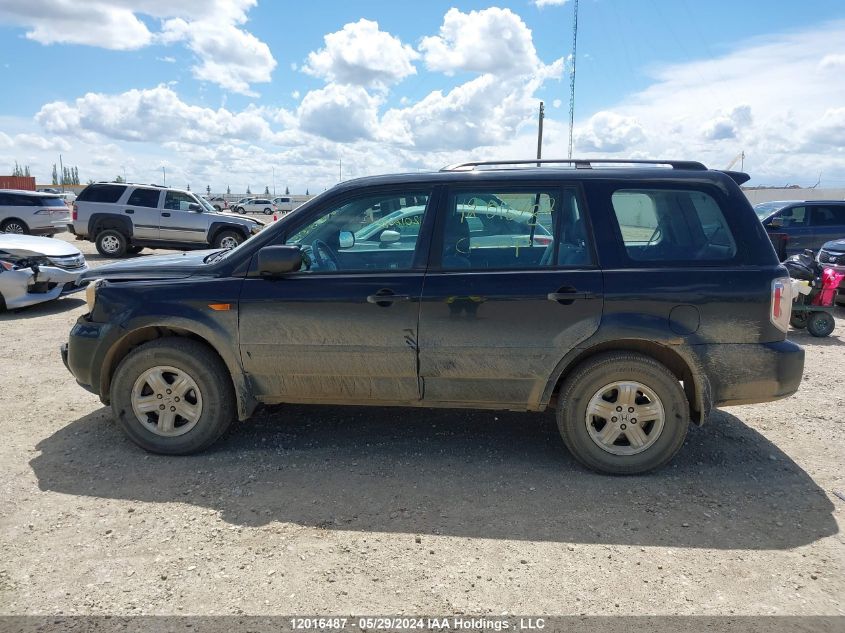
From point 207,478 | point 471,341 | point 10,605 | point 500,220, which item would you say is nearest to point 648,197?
point 500,220

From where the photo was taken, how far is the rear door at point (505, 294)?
385cm

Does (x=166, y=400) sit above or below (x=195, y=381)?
below

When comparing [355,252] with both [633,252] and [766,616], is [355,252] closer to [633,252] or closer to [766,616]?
[633,252]

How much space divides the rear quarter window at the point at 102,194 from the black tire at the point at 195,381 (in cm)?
1385

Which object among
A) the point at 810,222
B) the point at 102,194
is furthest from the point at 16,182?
the point at 810,222

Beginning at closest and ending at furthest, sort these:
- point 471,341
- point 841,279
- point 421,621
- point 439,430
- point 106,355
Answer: point 421,621 → point 471,341 → point 106,355 → point 439,430 → point 841,279

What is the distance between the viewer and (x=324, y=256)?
4113mm

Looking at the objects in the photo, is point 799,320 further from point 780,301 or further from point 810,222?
point 810,222

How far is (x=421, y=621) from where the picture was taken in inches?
104

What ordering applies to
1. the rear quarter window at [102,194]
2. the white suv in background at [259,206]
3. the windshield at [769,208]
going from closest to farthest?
the windshield at [769,208] → the rear quarter window at [102,194] → the white suv in background at [259,206]

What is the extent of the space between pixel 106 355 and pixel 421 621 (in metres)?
2.78

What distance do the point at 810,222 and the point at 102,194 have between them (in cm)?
1657

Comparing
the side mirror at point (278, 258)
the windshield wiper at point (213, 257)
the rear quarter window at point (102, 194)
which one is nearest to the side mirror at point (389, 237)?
A: the side mirror at point (278, 258)

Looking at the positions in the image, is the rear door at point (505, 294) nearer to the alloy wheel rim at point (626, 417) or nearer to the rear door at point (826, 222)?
the alloy wheel rim at point (626, 417)
